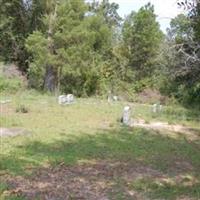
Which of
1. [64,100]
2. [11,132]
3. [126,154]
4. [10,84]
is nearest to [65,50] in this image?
[10,84]

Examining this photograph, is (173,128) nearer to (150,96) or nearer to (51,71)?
(51,71)

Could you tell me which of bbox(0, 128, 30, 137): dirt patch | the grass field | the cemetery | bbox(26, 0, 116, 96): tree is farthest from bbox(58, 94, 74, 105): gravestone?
bbox(26, 0, 116, 96): tree

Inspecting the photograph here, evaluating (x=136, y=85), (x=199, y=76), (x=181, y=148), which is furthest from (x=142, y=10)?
(x=199, y=76)

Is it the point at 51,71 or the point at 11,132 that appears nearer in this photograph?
the point at 11,132

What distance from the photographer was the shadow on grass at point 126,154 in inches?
332

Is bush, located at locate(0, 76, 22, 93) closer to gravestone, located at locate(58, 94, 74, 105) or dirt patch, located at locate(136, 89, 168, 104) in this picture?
gravestone, located at locate(58, 94, 74, 105)

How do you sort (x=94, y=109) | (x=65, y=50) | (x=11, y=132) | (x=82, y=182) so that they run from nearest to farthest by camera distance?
(x=82, y=182) < (x=11, y=132) < (x=94, y=109) < (x=65, y=50)

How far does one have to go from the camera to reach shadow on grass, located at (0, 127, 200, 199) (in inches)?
332

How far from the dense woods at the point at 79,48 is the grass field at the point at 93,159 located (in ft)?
32.6

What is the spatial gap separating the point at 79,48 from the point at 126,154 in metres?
17.9

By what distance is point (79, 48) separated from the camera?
92.7ft

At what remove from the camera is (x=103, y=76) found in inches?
1303

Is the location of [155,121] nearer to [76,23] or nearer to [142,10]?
[76,23]

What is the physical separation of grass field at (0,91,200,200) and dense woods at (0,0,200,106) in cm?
995
